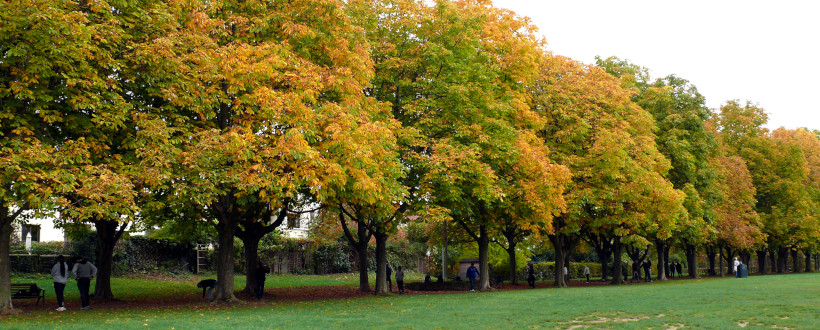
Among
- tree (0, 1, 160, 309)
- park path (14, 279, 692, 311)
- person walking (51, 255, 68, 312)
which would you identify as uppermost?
tree (0, 1, 160, 309)

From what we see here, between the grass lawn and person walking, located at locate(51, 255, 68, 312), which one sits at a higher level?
person walking, located at locate(51, 255, 68, 312)

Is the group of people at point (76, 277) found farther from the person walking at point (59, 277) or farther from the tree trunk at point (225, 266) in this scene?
the tree trunk at point (225, 266)

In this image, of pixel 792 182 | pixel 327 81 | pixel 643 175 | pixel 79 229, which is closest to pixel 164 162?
pixel 327 81

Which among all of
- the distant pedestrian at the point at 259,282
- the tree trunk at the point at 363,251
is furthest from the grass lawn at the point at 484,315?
the tree trunk at the point at 363,251

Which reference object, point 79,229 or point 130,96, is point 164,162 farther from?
point 79,229

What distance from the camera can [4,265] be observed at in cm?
1778

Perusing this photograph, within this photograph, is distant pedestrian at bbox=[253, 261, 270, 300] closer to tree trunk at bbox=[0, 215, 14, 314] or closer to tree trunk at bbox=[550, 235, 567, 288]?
tree trunk at bbox=[0, 215, 14, 314]

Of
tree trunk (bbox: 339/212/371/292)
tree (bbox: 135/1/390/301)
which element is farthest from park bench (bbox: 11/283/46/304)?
tree trunk (bbox: 339/212/371/292)

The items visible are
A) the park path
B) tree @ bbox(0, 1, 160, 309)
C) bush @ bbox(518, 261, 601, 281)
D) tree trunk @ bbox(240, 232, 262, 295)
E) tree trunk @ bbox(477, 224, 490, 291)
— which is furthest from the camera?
bush @ bbox(518, 261, 601, 281)

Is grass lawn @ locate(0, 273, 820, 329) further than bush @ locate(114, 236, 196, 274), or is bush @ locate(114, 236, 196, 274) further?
bush @ locate(114, 236, 196, 274)

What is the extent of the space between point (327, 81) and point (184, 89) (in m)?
4.40

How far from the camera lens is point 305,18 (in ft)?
72.0

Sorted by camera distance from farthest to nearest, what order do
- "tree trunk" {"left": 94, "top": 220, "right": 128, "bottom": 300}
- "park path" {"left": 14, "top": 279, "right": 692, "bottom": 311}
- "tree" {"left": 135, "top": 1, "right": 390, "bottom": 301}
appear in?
"tree trunk" {"left": 94, "top": 220, "right": 128, "bottom": 300}, "park path" {"left": 14, "top": 279, "right": 692, "bottom": 311}, "tree" {"left": 135, "top": 1, "right": 390, "bottom": 301}

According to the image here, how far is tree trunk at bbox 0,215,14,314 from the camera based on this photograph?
57.7 feet
